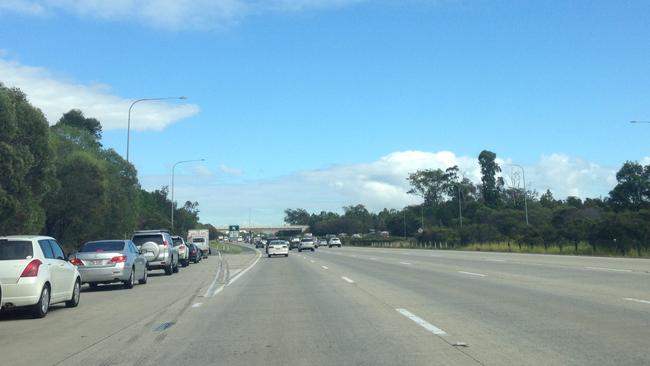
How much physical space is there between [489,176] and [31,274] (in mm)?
128679

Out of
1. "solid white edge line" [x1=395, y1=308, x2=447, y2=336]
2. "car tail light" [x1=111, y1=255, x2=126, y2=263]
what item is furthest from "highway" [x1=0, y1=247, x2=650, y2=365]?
"car tail light" [x1=111, y1=255, x2=126, y2=263]

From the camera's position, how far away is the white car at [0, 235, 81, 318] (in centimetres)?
1441

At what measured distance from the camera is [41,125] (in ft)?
119

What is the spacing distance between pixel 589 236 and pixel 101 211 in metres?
33.8

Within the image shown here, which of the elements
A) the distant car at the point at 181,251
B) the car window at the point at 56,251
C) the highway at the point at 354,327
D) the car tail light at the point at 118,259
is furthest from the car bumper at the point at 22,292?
the distant car at the point at 181,251

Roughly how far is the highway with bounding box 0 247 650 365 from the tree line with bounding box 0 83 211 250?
14.6 meters

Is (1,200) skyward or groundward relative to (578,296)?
skyward

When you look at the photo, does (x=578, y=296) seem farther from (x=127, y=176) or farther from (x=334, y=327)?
(x=127, y=176)

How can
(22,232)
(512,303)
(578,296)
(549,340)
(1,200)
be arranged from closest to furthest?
(549,340)
(512,303)
(578,296)
(1,200)
(22,232)

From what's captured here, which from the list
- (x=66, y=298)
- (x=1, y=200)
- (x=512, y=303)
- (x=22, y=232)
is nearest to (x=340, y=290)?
(x=512, y=303)

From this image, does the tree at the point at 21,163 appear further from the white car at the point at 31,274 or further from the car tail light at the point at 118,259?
the white car at the point at 31,274

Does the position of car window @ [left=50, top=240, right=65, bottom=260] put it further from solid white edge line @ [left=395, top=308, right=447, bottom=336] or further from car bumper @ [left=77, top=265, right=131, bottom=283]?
solid white edge line @ [left=395, top=308, right=447, bottom=336]

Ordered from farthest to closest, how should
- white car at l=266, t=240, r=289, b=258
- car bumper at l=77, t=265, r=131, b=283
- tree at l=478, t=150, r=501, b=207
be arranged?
1. tree at l=478, t=150, r=501, b=207
2. white car at l=266, t=240, r=289, b=258
3. car bumper at l=77, t=265, r=131, b=283

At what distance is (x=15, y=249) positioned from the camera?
15.0 m
